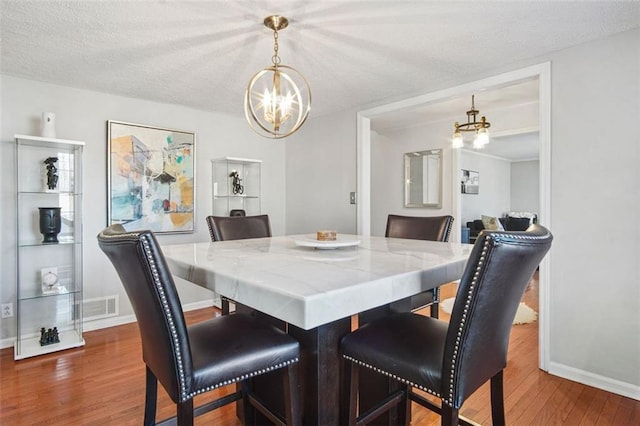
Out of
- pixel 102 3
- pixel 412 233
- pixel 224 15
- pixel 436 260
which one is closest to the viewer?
pixel 436 260

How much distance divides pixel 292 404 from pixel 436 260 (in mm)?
752

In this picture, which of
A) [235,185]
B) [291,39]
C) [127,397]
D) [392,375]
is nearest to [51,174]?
[235,185]

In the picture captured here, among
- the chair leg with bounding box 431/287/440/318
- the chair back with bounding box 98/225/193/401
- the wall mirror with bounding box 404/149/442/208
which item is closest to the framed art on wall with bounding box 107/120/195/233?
the chair back with bounding box 98/225/193/401

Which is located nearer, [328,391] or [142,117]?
[328,391]

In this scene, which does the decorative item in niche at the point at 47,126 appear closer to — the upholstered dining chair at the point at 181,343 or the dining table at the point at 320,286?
the dining table at the point at 320,286

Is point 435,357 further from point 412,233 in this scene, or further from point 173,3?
point 173,3

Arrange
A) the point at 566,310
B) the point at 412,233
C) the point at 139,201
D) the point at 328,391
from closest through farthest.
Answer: the point at 328,391 → the point at 566,310 → the point at 412,233 → the point at 139,201

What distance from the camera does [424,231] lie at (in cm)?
250

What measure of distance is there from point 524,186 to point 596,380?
7711mm

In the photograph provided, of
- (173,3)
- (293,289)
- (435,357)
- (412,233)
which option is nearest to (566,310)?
(412,233)

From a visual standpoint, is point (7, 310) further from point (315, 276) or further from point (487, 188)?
point (487, 188)

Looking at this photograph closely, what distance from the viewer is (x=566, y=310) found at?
2.32 m

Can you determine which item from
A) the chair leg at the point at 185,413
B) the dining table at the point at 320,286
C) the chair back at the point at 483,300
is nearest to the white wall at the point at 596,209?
the dining table at the point at 320,286

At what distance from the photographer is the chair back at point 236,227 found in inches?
99.0
